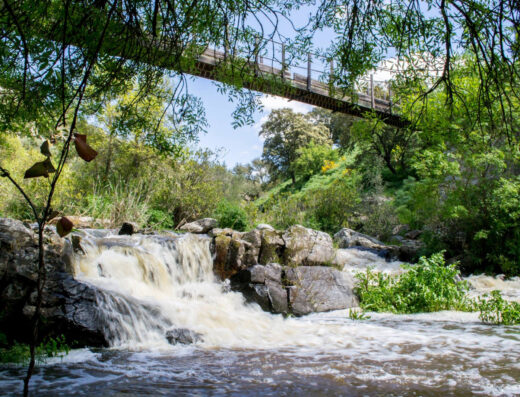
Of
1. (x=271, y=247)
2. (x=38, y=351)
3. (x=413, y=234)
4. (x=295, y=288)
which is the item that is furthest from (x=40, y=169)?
(x=413, y=234)

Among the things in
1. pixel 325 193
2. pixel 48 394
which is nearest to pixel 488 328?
pixel 48 394

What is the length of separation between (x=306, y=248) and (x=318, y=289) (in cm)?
118

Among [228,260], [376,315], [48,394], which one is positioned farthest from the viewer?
[228,260]

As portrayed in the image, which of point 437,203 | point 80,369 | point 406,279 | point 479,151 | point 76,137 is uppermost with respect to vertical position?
point 479,151

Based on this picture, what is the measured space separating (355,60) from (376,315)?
5064 millimetres

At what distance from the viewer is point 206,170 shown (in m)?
17.3

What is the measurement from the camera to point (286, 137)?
112 ft

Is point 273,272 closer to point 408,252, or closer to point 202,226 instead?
point 202,226

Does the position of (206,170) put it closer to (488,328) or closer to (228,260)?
(228,260)

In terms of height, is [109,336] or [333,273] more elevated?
[333,273]

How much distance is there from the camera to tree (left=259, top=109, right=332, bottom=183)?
110 feet

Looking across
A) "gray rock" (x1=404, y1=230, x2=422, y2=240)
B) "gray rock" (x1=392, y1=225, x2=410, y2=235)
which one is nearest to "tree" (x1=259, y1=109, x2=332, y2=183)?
"gray rock" (x1=392, y1=225, x2=410, y2=235)

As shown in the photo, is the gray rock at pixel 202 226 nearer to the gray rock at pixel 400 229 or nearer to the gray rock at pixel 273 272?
the gray rock at pixel 273 272

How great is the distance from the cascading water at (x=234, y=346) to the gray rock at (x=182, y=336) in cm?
10
